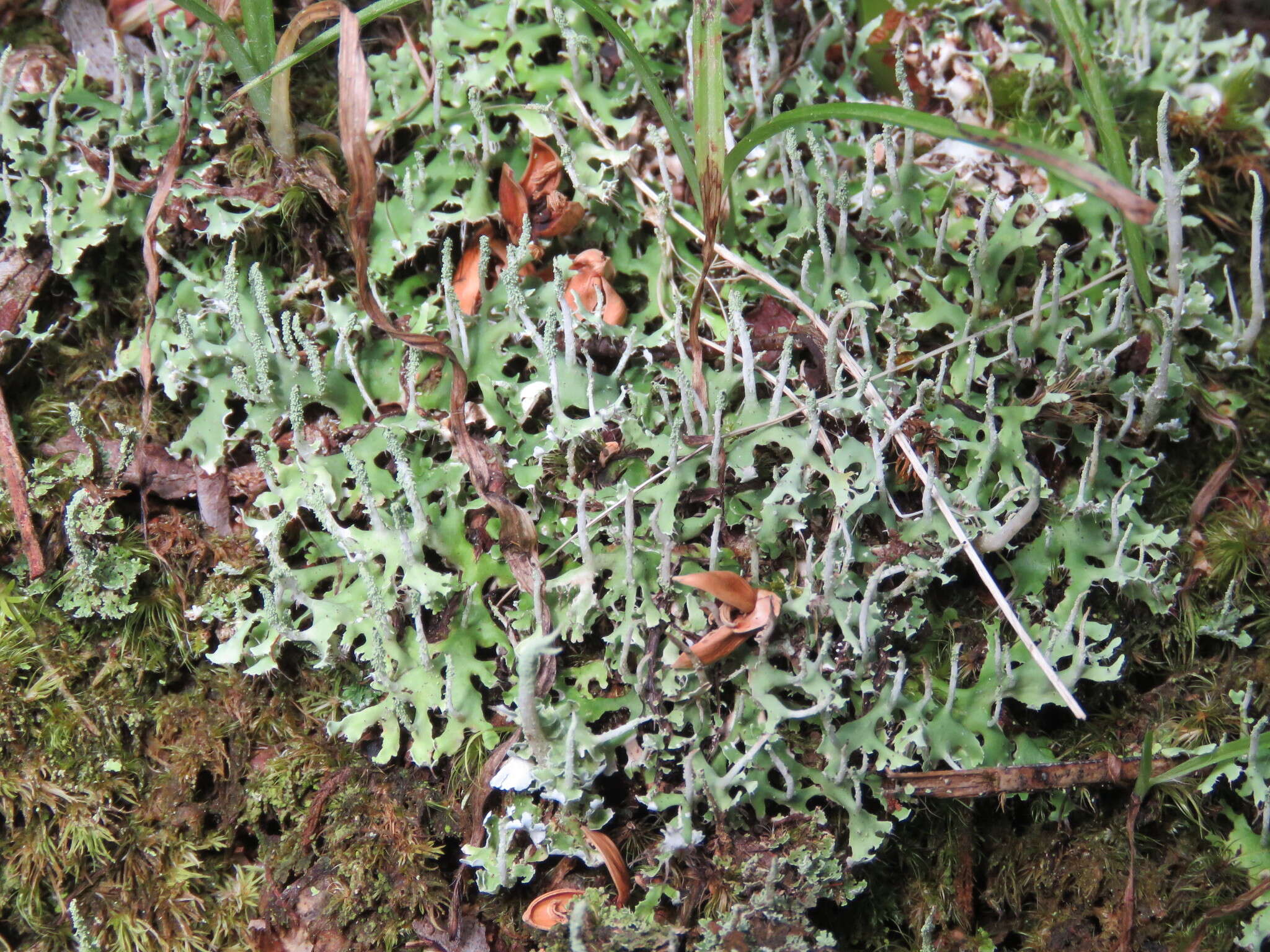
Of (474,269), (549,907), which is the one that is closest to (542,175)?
(474,269)

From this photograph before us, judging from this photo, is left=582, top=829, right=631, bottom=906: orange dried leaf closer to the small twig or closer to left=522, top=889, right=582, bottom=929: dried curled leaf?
left=522, top=889, right=582, bottom=929: dried curled leaf

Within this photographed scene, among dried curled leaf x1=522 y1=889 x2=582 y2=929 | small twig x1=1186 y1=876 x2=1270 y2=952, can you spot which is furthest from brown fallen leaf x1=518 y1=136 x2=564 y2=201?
small twig x1=1186 y1=876 x2=1270 y2=952

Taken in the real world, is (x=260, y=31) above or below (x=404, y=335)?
above

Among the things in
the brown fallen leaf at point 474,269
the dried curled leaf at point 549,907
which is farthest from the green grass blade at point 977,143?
the dried curled leaf at point 549,907

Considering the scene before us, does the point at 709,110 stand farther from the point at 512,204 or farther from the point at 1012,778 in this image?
the point at 1012,778

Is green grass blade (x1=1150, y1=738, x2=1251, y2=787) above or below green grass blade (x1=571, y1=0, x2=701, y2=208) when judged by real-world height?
below

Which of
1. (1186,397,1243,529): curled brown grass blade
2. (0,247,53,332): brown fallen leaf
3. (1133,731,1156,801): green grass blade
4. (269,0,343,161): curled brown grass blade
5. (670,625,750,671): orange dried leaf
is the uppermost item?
(269,0,343,161): curled brown grass blade
